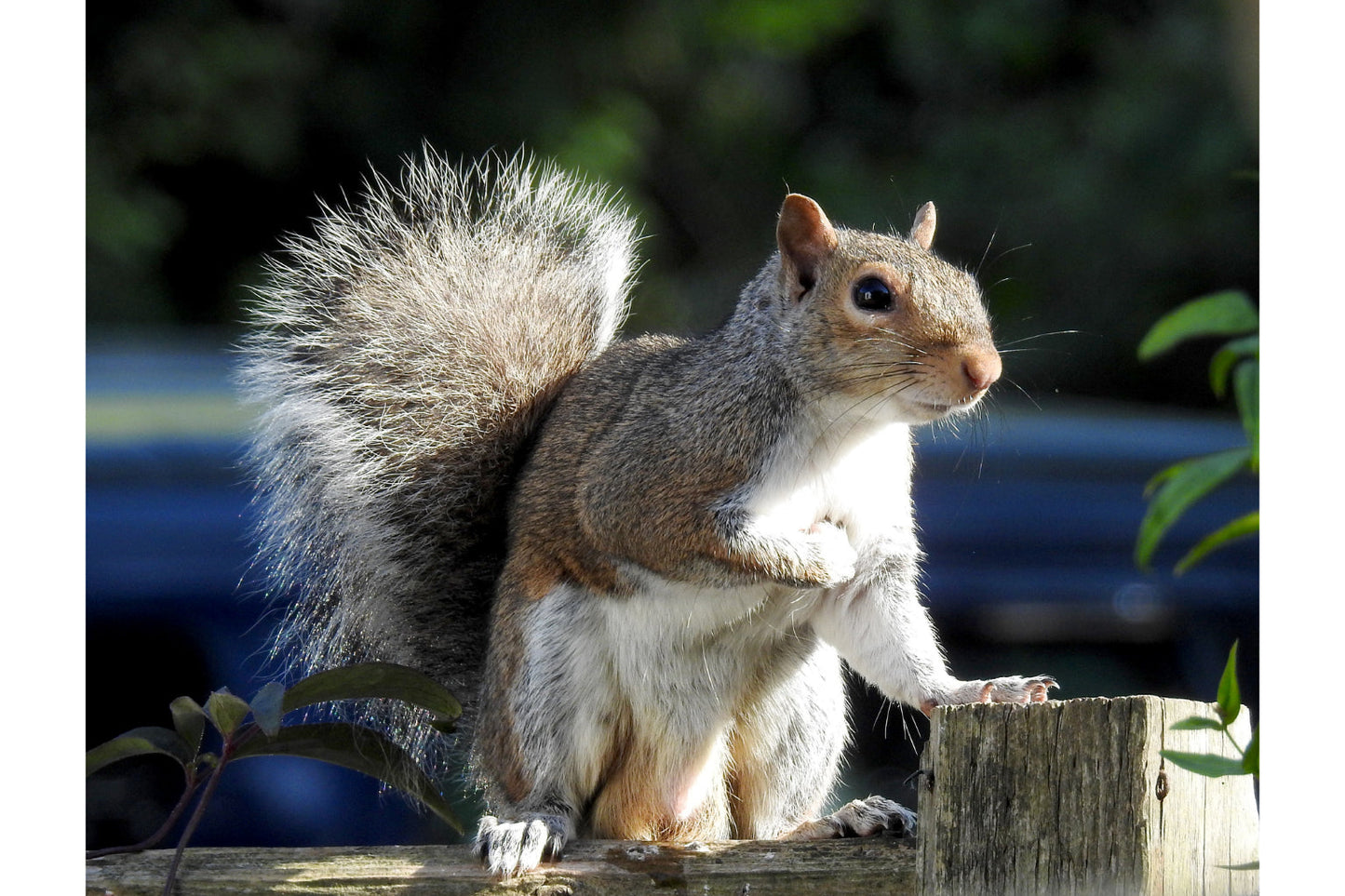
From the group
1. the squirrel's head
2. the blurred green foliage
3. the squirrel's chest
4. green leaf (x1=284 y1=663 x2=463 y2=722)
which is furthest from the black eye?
the blurred green foliage

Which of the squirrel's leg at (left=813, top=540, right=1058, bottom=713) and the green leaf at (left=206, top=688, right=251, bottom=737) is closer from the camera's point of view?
the green leaf at (left=206, top=688, right=251, bottom=737)

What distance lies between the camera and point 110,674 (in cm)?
160

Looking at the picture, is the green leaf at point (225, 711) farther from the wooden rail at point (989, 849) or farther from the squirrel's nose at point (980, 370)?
the squirrel's nose at point (980, 370)

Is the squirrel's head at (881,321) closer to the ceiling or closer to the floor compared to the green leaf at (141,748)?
closer to the ceiling

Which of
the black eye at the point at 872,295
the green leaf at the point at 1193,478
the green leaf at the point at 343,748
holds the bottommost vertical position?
the green leaf at the point at 343,748

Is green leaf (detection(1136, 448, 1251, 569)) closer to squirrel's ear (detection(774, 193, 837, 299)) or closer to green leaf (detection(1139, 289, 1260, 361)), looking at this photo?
green leaf (detection(1139, 289, 1260, 361))

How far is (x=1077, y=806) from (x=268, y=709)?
54 cm

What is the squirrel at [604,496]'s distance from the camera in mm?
1241

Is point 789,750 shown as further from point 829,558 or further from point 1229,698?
point 1229,698

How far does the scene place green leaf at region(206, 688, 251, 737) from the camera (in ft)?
3.64

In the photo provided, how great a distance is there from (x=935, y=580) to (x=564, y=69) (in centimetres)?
131

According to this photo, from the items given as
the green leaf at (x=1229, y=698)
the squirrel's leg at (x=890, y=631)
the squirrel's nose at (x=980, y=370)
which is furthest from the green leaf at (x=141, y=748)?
the green leaf at (x=1229, y=698)

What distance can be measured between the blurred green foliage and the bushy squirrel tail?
0.77 meters

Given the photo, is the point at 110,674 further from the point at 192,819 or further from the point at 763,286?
the point at 763,286
